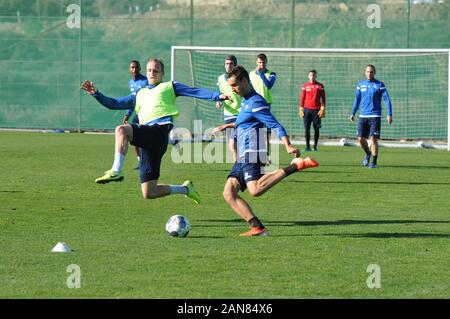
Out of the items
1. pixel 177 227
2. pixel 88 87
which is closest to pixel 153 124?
pixel 88 87

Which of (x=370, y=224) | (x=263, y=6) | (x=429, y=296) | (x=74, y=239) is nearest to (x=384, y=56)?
(x=263, y=6)

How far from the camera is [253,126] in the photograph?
1191 cm

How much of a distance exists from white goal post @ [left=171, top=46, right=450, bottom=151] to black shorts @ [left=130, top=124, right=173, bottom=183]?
18.2m

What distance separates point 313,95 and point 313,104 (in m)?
0.26

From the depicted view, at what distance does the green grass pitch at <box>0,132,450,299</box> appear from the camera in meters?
8.93

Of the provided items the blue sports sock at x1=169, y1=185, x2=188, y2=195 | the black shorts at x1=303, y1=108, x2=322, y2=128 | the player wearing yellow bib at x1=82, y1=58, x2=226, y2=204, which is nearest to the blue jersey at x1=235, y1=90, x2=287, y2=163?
the player wearing yellow bib at x1=82, y1=58, x2=226, y2=204

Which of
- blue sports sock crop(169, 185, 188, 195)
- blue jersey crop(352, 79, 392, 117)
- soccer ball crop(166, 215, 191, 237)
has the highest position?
blue jersey crop(352, 79, 392, 117)

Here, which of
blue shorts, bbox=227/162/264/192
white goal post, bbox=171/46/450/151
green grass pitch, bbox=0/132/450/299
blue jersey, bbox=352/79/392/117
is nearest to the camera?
green grass pitch, bbox=0/132/450/299

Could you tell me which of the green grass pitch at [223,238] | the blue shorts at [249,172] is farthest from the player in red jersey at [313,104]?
the blue shorts at [249,172]

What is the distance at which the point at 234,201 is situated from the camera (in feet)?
39.2

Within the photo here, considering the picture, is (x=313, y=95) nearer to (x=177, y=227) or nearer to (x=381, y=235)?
(x=381, y=235)

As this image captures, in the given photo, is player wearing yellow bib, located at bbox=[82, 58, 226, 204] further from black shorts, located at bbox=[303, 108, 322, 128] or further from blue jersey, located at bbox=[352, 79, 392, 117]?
black shorts, located at bbox=[303, 108, 322, 128]

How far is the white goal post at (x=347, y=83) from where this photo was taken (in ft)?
105

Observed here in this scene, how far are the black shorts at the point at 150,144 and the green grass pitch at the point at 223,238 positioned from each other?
66cm
